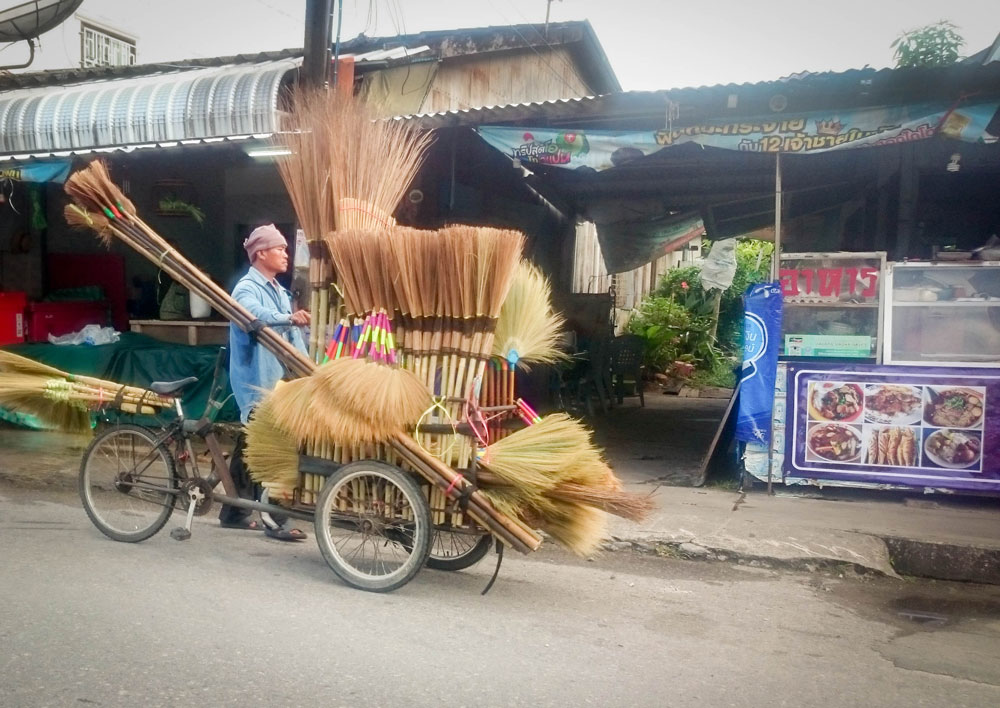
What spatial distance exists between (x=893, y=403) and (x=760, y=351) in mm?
945

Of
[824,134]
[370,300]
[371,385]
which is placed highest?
[824,134]

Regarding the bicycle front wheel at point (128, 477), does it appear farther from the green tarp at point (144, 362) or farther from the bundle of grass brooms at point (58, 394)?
the green tarp at point (144, 362)

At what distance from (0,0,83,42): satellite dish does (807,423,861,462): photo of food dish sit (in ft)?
29.8

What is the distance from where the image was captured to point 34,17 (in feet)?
33.0

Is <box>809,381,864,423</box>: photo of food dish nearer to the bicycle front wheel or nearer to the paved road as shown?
the paved road

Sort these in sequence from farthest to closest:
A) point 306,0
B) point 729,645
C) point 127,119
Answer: point 127,119 → point 306,0 → point 729,645

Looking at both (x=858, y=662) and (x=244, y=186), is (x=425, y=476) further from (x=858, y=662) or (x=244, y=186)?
(x=244, y=186)

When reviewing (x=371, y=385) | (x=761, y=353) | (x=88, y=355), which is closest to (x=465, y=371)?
(x=371, y=385)

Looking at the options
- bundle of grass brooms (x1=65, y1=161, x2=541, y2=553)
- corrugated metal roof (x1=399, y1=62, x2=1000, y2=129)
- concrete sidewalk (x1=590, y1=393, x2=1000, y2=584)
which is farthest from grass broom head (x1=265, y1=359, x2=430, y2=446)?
corrugated metal roof (x1=399, y1=62, x2=1000, y2=129)

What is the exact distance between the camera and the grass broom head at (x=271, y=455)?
4367 millimetres

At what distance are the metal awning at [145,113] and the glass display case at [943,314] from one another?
551cm

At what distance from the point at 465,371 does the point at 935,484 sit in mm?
3728

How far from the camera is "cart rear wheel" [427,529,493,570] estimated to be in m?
4.43

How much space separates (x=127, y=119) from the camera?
336 inches
